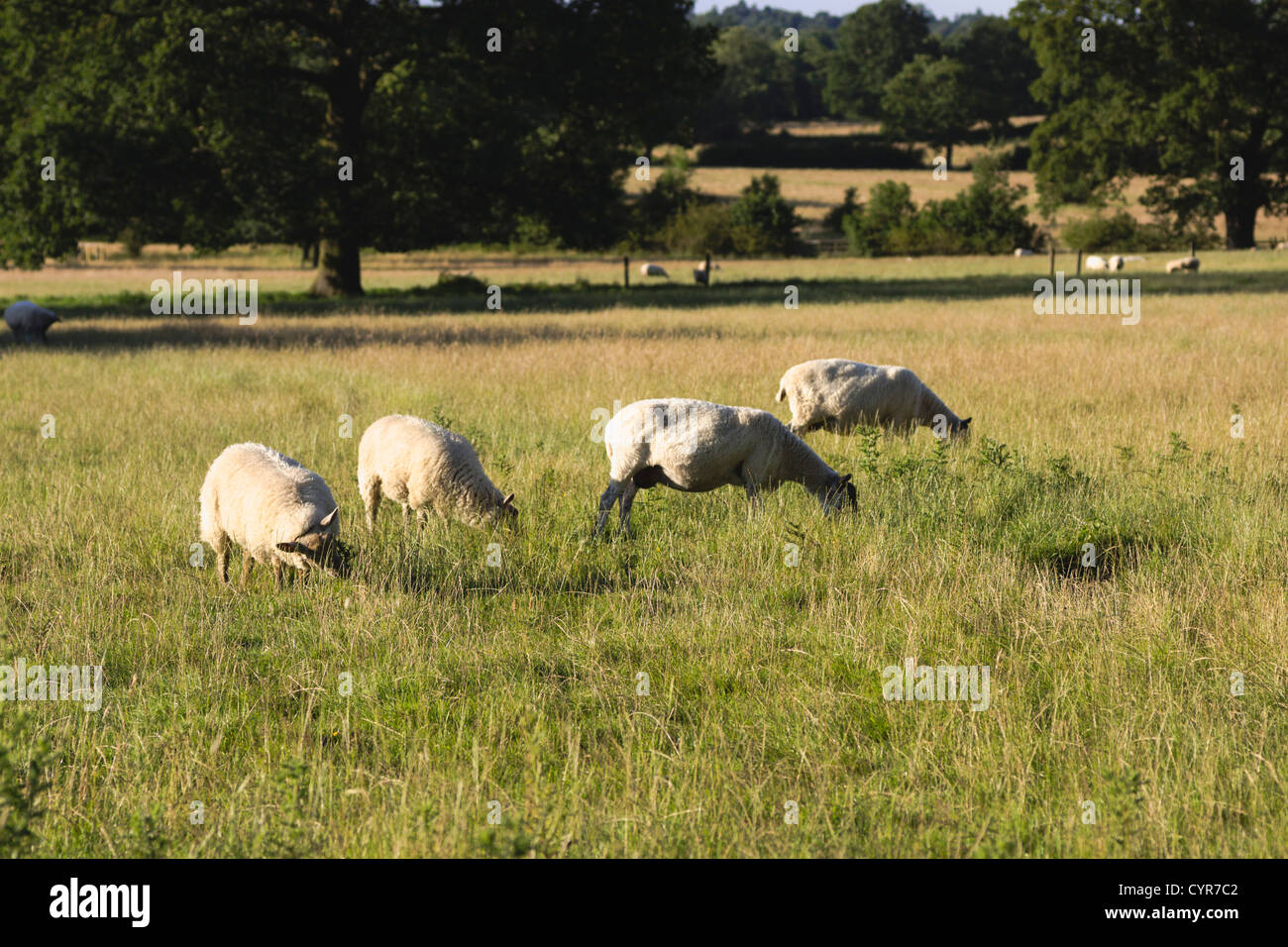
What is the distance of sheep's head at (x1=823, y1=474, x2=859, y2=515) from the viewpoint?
307 inches

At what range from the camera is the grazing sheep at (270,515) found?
6.32 metres

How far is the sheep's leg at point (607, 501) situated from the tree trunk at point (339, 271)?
26.1 m

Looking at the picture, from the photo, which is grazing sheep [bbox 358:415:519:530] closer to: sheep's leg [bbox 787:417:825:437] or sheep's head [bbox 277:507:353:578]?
sheep's head [bbox 277:507:353:578]

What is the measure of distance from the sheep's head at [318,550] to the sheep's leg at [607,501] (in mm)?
1894

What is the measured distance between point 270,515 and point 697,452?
278 centimetres

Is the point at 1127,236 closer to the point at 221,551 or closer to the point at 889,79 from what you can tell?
the point at 221,551

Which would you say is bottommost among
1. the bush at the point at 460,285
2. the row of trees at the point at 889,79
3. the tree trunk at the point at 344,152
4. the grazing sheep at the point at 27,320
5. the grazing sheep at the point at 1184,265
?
the grazing sheep at the point at 27,320

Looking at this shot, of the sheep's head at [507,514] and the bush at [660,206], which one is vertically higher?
the bush at [660,206]

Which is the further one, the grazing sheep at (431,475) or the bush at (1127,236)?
the bush at (1127,236)

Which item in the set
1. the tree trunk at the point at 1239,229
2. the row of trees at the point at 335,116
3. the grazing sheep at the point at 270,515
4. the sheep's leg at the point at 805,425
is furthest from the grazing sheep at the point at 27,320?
the tree trunk at the point at 1239,229

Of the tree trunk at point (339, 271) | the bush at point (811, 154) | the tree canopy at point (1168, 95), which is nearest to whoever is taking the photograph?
the tree trunk at point (339, 271)

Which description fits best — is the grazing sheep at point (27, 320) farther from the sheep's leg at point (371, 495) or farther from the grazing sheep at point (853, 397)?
the grazing sheep at point (853, 397)

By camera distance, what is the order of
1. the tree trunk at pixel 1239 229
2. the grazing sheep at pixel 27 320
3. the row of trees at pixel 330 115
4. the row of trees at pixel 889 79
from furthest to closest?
the row of trees at pixel 889 79, the tree trunk at pixel 1239 229, the row of trees at pixel 330 115, the grazing sheep at pixel 27 320
